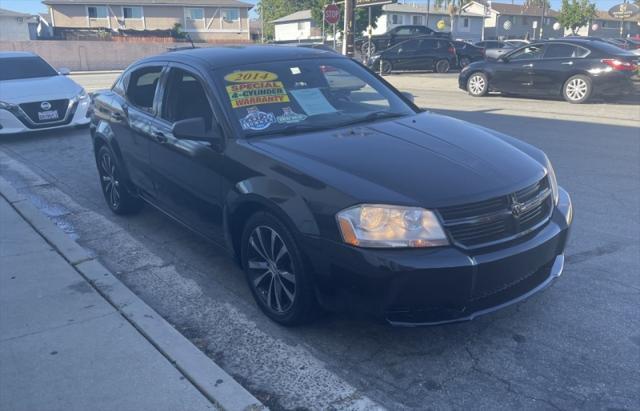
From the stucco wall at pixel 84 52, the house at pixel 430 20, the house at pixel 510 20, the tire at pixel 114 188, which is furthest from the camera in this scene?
the house at pixel 510 20

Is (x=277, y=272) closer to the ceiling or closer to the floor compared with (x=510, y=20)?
closer to the floor

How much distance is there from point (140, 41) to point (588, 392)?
4806cm

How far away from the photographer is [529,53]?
15180mm

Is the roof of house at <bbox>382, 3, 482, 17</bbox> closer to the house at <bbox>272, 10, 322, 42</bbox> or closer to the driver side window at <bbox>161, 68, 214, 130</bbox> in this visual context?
the house at <bbox>272, 10, 322, 42</bbox>

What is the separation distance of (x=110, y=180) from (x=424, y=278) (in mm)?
4351

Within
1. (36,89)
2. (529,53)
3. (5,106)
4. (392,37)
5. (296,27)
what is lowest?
(5,106)

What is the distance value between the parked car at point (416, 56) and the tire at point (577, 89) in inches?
490

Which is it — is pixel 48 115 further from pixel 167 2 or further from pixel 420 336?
pixel 167 2

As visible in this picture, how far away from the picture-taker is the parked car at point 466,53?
90.9 feet

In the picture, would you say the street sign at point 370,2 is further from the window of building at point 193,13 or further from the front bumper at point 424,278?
the window of building at point 193,13

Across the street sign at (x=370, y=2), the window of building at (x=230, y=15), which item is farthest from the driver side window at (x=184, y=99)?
the window of building at (x=230, y=15)

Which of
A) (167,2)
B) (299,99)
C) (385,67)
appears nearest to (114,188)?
(299,99)

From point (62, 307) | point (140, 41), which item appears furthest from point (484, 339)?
point (140, 41)

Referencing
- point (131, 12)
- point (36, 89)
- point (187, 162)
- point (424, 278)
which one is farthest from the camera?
point (131, 12)
